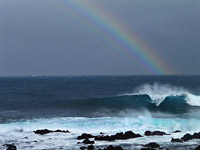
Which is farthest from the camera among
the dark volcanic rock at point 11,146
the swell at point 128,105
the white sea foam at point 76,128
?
the swell at point 128,105

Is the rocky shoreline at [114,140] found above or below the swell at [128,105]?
below

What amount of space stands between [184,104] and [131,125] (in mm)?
20200

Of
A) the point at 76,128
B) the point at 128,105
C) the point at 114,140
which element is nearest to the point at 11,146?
the point at 114,140

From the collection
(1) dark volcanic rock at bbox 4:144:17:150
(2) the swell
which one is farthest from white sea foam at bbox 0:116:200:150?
(2) the swell

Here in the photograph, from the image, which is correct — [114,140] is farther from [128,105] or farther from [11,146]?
[128,105]

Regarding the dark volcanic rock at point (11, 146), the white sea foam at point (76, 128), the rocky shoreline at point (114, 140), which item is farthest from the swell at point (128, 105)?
the dark volcanic rock at point (11, 146)

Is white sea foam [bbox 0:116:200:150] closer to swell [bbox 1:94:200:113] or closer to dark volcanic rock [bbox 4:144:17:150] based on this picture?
dark volcanic rock [bbox 4:144:17:150]

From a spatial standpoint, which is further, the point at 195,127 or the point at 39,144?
the point at 195,127

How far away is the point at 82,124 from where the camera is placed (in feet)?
112

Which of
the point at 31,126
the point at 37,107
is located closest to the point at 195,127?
the point at 31,126

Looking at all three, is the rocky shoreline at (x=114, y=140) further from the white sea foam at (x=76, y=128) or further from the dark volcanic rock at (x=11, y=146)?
the white sea foam at (x=76, y=128)

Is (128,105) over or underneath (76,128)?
over

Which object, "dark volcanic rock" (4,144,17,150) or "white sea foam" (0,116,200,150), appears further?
"white sea foam" (0,116,200,150)

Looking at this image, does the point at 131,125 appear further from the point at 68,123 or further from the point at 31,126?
the point at 31,126
